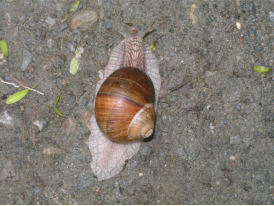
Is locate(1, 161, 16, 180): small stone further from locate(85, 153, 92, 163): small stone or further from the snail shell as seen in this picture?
the snail shell

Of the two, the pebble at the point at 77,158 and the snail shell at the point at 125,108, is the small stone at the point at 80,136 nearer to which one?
the pebble at the point at 77,158

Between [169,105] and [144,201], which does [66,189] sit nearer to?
[144,201]

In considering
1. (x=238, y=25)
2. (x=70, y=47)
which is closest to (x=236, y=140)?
(x=238, y=25)

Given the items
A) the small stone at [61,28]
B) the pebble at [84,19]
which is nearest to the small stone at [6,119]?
the small stone at [61,28]

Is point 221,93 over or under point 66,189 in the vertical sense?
over

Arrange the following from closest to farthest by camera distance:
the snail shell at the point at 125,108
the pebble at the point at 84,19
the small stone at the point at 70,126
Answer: the snail shell at the point at 125,108 < the small stone at the point at 70,126 < the pebble at the point at 84,19

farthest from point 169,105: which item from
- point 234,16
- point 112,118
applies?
point 234,16
